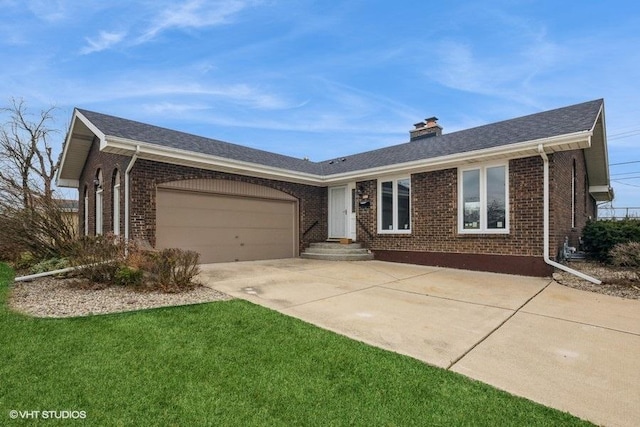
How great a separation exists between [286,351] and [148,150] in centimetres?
712

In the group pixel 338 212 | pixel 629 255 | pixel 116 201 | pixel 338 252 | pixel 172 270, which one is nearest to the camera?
pixel 172 270

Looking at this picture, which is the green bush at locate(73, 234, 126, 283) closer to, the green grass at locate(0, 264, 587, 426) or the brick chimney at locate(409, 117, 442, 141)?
the green grass at locate(0, 264, 587, 426)

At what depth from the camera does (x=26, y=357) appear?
3328 millimetres

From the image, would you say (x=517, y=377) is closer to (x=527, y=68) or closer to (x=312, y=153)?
(x=527, y=68)

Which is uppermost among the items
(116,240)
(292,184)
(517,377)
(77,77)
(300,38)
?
(300,38)

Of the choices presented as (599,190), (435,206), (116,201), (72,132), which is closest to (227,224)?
(116,201)

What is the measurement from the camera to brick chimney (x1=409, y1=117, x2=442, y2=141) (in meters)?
15.3

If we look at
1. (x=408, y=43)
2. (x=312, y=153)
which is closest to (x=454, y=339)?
(x=408, y=43)

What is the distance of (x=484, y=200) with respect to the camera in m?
9.29

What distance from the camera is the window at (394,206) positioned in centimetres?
1114

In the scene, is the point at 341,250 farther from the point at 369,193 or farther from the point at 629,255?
the point at 629,255

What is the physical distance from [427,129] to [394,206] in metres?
5.81

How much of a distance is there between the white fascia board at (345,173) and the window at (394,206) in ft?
1.48

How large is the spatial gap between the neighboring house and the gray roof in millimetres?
65
